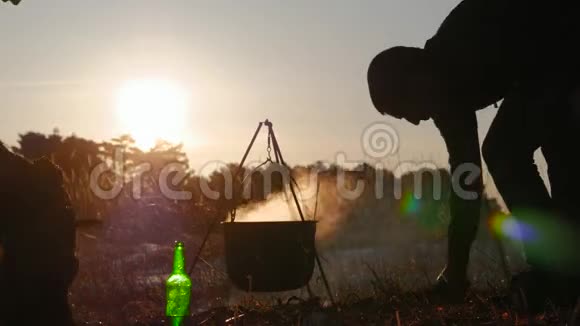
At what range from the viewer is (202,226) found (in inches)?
429

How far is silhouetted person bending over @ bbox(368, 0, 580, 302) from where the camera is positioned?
13.0 ft

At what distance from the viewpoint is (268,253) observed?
20.7ft

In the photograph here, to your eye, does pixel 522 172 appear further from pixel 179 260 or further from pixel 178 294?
pixel 178 294

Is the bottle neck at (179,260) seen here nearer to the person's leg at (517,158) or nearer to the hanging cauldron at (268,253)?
the hanging cauldron at (268,253)

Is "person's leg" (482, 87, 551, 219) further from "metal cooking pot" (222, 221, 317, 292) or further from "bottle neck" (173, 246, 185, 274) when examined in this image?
"metal cooking pot" (222, 221, 317, 292)

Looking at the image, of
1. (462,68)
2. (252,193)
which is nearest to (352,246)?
(252,193)

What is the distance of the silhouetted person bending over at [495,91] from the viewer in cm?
397

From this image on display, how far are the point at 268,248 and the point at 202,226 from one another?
4.73 metres

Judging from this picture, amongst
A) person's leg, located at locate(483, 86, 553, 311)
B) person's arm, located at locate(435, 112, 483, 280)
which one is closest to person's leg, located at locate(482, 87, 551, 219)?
person's leg, located at locate(483, 86, 553, 311)

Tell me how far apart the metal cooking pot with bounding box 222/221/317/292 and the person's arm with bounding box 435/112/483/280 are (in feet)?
6.00

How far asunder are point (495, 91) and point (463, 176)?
615 millimetres

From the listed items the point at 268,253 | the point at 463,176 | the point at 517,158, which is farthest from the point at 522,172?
the point at 268,253

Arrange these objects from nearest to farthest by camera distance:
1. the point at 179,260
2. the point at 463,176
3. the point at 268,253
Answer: the point at 463,176 < the point at 179,260 < the point at 268,253

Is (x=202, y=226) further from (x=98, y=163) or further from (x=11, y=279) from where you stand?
(x=11, y=279)
